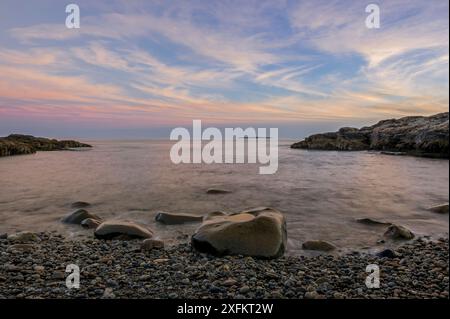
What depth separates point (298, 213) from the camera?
11.8 m

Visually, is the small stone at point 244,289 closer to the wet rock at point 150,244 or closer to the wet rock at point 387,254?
the wet rock at point 150,244

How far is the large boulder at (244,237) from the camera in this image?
6.35 m

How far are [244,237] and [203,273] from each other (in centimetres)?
140

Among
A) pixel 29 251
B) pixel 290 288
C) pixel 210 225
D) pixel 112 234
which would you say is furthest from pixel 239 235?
pixel 29 251

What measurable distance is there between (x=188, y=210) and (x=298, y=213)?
4283 millimetres

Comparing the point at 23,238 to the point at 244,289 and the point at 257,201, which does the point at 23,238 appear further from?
the point at 257,201

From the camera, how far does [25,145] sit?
153 ft

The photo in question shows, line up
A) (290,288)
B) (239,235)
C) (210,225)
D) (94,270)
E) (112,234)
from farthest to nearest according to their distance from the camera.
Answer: (112,234) → (210,225) → (239,235) → (94,270) → (290,288)

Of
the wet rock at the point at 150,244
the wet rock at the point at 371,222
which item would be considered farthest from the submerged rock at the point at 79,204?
the wet rock at the point at 371,222

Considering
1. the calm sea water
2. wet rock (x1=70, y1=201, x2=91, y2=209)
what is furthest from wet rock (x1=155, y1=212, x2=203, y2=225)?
wet rock (x1=70, y1=201, x2=91, y2=209)

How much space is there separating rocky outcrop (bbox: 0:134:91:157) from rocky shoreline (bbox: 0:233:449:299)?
1669 inches

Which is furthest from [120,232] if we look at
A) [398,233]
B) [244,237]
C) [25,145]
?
[25,145]

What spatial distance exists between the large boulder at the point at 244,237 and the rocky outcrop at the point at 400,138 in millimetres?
30525
